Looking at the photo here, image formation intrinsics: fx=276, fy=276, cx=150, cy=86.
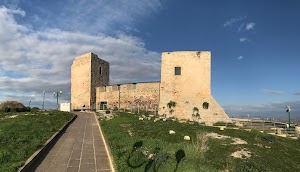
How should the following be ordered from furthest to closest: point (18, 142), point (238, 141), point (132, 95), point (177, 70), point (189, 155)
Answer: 1. point (132, 95)
2. point (177, 70)
3. point (238, 141)
4. point (18, 142)
5. point (189, 155)

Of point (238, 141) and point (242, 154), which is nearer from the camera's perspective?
point (242, 154)

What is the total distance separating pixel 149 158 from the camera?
9836mm

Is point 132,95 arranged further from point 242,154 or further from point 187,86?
point 242,154

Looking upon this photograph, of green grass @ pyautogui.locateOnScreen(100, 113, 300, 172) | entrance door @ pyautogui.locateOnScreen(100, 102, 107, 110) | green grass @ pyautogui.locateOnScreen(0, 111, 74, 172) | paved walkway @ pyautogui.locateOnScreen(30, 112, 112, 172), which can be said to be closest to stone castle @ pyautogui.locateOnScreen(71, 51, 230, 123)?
entrance door @ pyautogui.locateOnScreen(100, 102, 107, 110)

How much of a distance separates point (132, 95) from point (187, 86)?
813 cm

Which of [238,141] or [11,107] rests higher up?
[11,107]

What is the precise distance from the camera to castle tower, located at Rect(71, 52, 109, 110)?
4291 cm

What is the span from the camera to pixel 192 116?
28391 millimetres

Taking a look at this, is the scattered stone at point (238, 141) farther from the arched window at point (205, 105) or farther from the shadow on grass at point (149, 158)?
the arched window at point (205, 105)

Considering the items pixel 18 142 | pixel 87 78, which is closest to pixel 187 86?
pixel 87 78

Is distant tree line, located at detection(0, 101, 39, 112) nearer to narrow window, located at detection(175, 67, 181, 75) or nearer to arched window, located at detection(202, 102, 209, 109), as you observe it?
narrow window, located at detection(175, 67, 181, 75)

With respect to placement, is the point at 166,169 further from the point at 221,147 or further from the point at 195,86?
the point at 195,86

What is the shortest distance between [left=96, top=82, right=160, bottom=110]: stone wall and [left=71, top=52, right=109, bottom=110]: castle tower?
9.11 ft

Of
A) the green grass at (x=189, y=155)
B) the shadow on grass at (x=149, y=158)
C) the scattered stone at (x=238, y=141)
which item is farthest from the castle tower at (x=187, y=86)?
the shadow on grass at (x=149, y=158)
